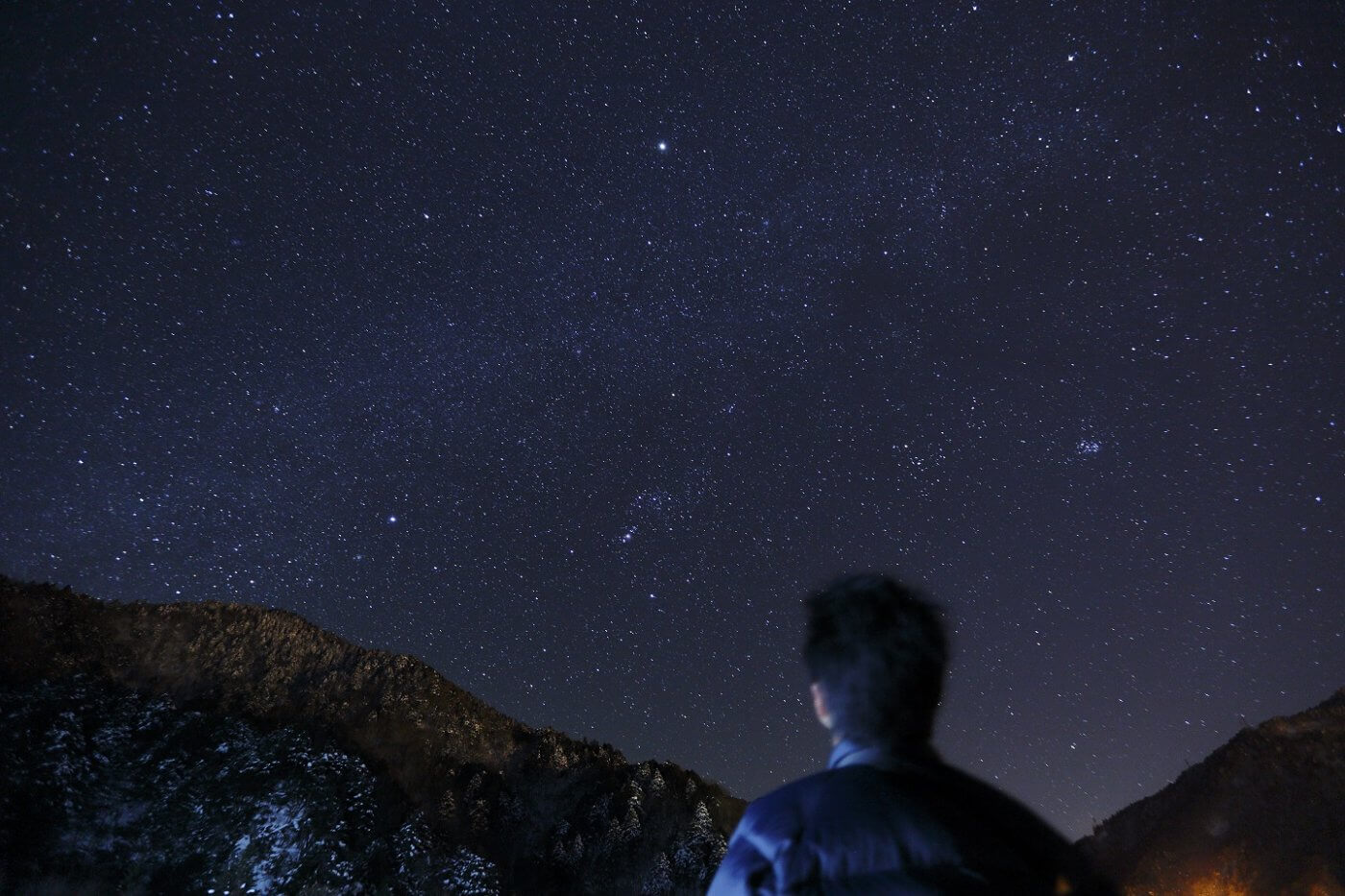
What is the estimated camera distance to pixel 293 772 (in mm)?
19484

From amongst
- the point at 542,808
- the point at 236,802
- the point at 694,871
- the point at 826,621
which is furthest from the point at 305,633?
the point at 826,621

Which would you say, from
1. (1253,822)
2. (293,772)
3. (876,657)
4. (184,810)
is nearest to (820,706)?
(876,657)

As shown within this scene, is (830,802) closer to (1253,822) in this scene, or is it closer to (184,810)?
(184,810)

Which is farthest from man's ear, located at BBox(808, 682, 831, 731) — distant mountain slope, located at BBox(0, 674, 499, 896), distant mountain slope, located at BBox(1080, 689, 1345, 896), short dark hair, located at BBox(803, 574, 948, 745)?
distant mountain slope, located at BBox(1080, 689, 1345, 896)

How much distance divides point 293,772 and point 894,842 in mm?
22359

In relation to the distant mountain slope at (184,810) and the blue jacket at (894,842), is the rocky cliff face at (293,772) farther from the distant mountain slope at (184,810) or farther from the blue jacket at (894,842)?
the blue jacket at (894,842)

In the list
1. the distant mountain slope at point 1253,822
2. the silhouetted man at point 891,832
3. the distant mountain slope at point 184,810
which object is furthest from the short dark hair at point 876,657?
the distant mountain slope at point 1253,822

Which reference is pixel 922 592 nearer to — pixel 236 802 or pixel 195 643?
pixel 236 802

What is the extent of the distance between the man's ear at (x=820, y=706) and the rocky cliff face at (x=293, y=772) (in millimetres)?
19253

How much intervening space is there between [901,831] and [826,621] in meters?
0.76

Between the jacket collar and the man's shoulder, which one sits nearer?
the man's shoulder

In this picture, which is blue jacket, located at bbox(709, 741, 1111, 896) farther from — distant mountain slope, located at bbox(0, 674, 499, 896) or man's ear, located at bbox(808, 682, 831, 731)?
distant mountain slope, located at bbox(0, 674, 499, 896)

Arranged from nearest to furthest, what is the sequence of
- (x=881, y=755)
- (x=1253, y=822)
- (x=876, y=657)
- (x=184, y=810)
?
(x=881, y=755) < (x=876, y=657) < (x=184, y=810) < (x=1253, y=822)

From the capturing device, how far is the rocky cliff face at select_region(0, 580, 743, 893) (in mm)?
16609
